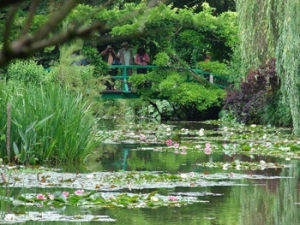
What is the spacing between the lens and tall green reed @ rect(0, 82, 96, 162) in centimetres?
1112

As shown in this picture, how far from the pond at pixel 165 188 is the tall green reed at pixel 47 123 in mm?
433

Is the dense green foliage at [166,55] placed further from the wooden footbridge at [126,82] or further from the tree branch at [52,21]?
the tree branch at [52,21]

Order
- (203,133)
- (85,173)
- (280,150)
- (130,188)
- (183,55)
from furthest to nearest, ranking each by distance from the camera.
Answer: (183,55) < (203,133) < (280,150) < (85,173) < (130,188)

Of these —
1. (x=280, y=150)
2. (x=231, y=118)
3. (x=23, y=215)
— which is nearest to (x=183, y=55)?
(x=231, y=118)

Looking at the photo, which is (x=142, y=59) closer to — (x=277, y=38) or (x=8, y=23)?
(x=277, y=38)

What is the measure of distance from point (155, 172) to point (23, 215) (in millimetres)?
4198

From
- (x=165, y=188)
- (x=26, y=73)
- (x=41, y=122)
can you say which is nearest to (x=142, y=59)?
(x=26, y=73)

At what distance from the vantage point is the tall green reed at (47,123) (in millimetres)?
11125

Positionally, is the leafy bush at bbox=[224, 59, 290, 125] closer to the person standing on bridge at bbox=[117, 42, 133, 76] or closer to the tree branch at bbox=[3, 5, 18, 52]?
the person standing on bridge at bbox=[117, 42, 133, 76]

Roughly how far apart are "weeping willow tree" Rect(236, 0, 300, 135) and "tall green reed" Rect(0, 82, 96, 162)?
21.5 ft

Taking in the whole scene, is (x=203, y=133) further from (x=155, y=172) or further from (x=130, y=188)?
(x=130, y=188)

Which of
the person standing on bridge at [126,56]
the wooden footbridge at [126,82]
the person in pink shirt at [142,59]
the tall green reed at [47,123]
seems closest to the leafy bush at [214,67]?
the wooden footbridge at [126,82]

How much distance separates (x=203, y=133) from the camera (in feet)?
63.3

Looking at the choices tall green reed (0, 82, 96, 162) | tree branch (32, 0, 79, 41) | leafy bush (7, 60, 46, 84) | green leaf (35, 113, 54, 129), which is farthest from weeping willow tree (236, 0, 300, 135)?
tree branch (32, 0, 79, 41)
